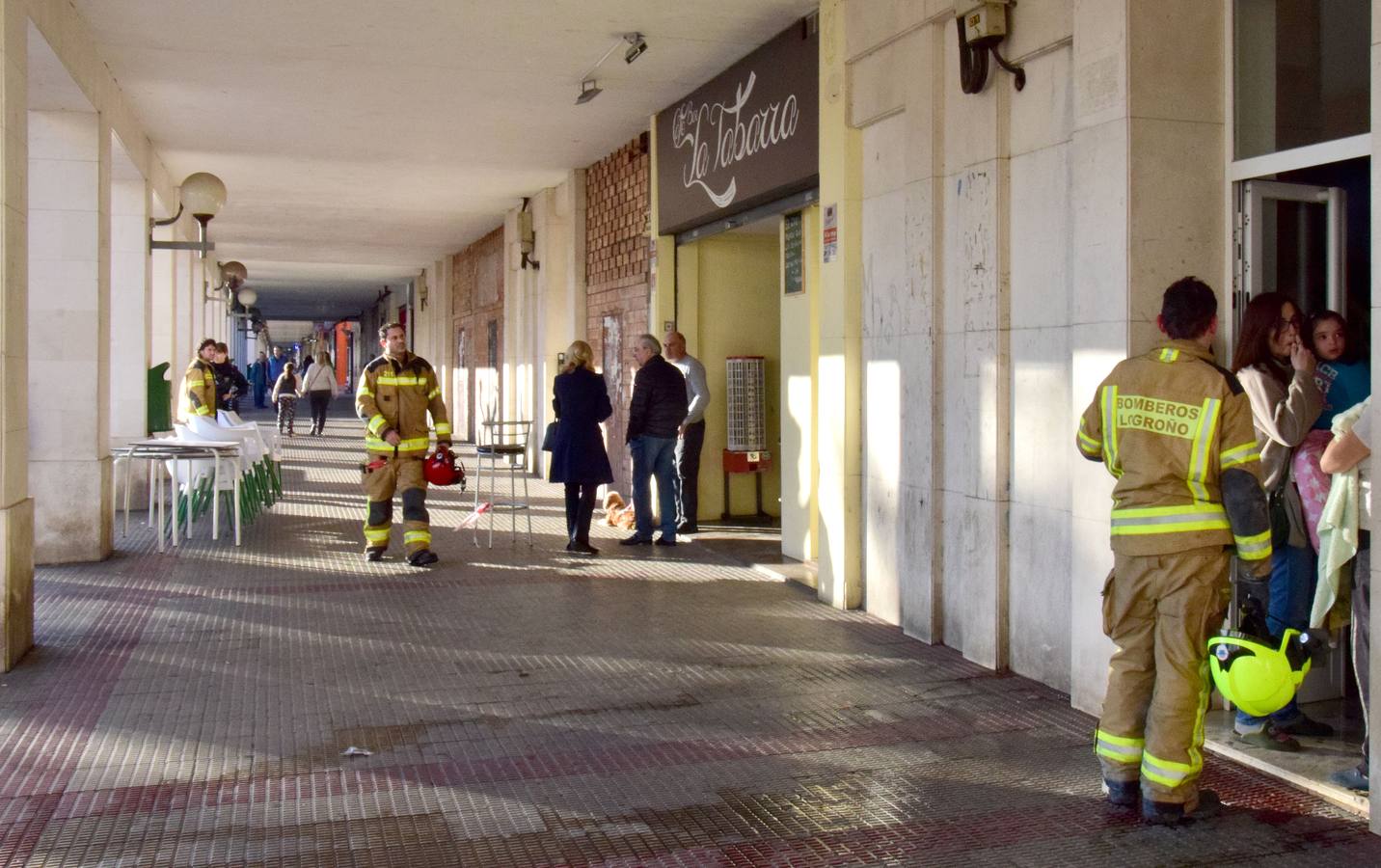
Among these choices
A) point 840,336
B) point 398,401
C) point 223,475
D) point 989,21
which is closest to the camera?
point 989,21

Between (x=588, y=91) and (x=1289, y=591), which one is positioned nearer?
(x=1289, y=591)

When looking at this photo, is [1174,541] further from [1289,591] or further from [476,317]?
[476,317]

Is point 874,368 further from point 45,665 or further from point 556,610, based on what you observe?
point 45,665

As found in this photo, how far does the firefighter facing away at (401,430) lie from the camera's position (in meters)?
9.41

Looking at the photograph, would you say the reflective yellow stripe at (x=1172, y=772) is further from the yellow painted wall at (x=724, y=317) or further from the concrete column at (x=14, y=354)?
the yellow painted wall at (x=724, y=317)

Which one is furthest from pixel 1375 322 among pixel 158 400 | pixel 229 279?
pixel 229 279

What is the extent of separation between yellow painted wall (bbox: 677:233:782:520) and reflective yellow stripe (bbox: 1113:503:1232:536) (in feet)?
24.2

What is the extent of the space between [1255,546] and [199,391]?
33.6 feet

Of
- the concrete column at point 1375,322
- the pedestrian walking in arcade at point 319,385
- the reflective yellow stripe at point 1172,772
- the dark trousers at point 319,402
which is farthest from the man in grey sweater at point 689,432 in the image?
the dark trousers at point 319,402

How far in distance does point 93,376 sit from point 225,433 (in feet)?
5.50

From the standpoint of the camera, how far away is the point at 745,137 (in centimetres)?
969

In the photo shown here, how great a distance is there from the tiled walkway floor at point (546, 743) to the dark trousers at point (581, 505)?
158cm

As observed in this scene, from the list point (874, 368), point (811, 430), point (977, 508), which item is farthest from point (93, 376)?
point (977, 508)

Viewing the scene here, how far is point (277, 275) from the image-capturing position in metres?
31.2
